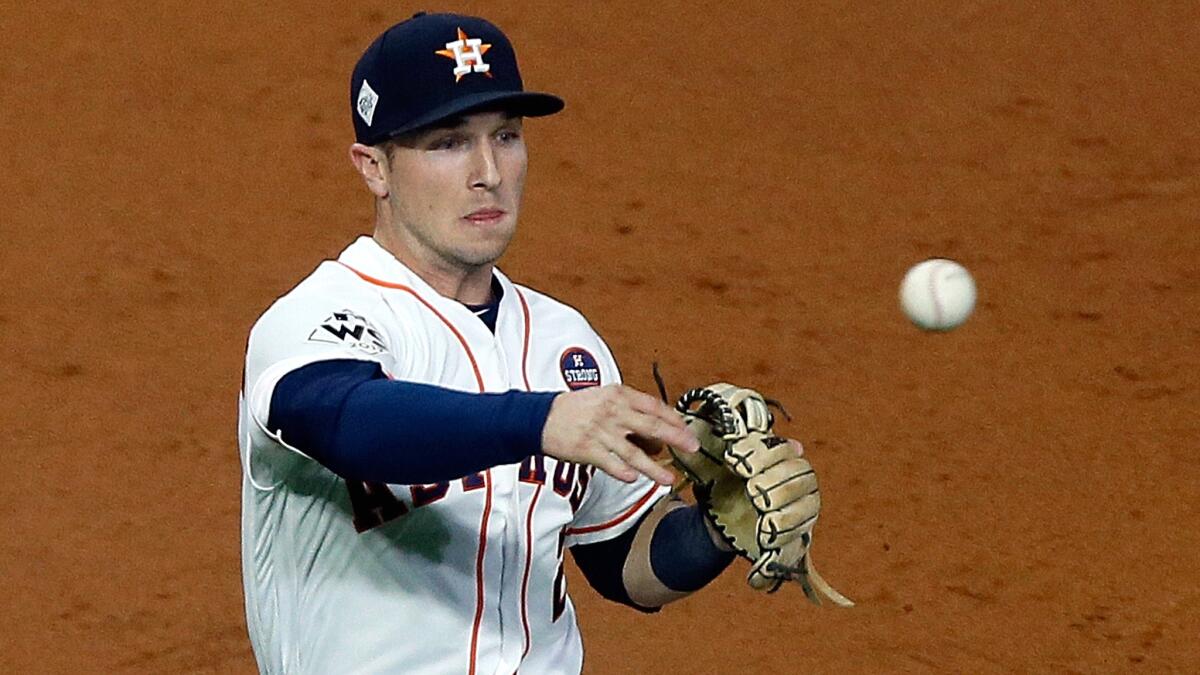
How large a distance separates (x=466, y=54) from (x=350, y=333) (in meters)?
0.54

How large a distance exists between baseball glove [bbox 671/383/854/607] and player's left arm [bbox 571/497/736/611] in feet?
0.31

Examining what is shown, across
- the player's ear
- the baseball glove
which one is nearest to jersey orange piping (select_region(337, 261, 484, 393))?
the player's ear

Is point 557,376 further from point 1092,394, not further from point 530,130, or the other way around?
point 530,130

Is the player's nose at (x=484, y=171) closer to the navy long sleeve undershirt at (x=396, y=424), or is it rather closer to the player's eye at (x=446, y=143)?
the player's eye at (x=446, y=143)

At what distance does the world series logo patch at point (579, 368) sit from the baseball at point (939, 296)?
851 mm

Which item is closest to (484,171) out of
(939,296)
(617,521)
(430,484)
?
(430,484)

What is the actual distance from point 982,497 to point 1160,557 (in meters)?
0.57

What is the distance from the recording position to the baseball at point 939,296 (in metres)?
4.02

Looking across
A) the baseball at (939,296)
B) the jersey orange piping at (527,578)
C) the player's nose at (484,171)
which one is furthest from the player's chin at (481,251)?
the baseball at (939,296)

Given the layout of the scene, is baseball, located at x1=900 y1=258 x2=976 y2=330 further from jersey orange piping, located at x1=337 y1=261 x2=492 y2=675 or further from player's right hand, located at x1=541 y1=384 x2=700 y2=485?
player's right hand, located at x1=541 y1=384 x2=700 y2=485

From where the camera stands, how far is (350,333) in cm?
304

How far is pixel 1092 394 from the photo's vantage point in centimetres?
659

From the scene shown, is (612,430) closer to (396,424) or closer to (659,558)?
(396,424)

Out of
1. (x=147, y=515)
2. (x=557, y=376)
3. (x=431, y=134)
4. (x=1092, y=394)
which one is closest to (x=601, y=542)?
(x=557, y=376)
